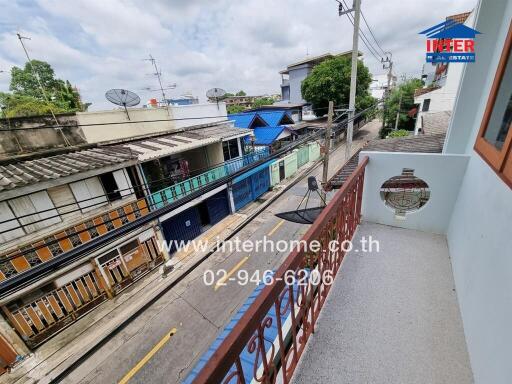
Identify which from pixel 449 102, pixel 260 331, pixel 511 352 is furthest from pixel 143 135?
pixel 449 102

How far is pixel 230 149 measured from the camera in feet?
46.8

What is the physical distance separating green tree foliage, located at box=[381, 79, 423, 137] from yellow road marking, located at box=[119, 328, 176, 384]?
2363cm

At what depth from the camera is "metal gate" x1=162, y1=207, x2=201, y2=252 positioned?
10469 mm

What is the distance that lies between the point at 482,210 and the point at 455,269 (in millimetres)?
979

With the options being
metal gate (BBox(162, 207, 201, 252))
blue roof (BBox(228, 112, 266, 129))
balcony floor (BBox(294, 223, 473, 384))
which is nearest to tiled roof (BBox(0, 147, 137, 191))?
metal gate (BBox(162, 207, 201, 252))

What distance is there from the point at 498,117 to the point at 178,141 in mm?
10839

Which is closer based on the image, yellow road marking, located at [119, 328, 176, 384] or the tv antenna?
yellow road marking, located at [119, 328, 176, 384]

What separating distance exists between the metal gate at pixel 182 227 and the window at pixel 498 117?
1048 cm

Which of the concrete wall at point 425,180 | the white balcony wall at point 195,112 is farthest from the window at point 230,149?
the concrete wall at point 425,180

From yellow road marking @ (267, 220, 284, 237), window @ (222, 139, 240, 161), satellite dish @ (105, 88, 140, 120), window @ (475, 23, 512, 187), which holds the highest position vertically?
satellite dish @ (105, 88, 140, 120)

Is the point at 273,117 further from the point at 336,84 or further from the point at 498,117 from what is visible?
the point at 498,117

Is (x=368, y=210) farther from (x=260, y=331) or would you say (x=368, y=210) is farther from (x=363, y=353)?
(x=260, y=331)

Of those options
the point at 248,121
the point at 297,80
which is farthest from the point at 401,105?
the point at 297,80

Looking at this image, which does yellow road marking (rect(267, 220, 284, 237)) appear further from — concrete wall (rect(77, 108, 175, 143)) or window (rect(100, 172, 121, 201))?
concrete wall (rect(77, 108, 175, 143))
